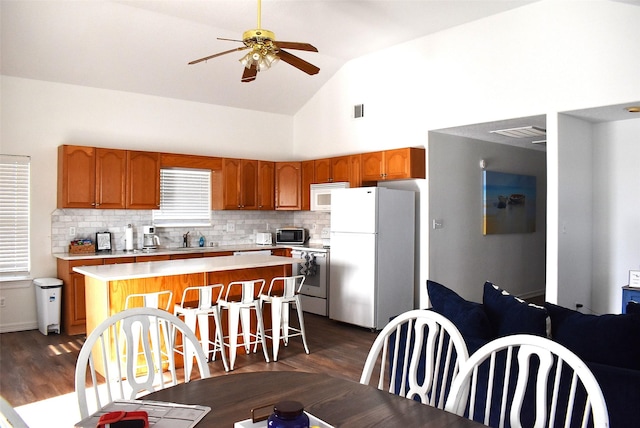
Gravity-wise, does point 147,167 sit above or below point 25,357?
above

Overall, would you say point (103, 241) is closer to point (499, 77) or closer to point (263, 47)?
point (263, 47)

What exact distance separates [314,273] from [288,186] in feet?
5.22

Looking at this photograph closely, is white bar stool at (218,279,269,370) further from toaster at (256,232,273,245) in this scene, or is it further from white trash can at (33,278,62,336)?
toaster at (256,232,273,245)

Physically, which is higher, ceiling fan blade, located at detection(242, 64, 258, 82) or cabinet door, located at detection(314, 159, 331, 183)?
ceiling fan blade, located at detection(242, 64, 258, 82)

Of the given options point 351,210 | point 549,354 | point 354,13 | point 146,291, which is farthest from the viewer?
point 351,210

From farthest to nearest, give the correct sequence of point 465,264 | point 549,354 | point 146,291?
point 465,264 < point 146,291 < point 549,354

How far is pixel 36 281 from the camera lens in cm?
548

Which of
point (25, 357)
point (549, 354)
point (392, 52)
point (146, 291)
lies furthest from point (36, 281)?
point (549, 354)

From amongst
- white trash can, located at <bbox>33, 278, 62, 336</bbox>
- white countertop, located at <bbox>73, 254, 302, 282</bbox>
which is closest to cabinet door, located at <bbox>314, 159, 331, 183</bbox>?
white countertop, located at <bbox>73, 254, 302, 282</bbox>

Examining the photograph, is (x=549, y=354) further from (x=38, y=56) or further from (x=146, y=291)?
(x=38, y=56)

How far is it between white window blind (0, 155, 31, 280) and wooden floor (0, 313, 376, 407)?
0.76 meters

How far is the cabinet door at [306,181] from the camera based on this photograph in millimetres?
7109

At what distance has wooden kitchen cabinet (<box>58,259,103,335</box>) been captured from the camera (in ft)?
17.6

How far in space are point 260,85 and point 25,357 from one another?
14.3 feet
